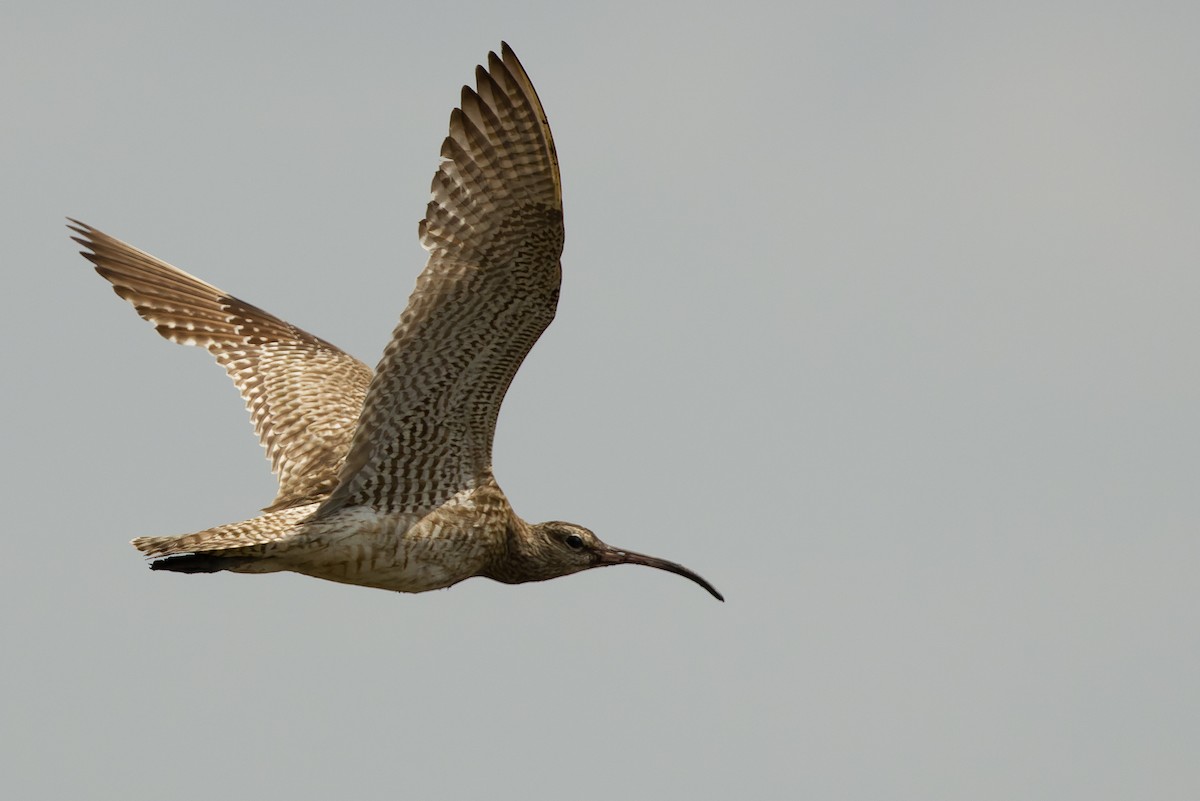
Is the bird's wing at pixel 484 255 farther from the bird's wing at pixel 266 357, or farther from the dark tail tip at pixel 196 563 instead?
the bird's wing at pixel 266 357

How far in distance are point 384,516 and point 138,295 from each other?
6034mm

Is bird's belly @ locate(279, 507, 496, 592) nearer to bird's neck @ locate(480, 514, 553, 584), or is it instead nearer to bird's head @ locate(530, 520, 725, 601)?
bird's neck @ locate(480, 514, 553, 584)

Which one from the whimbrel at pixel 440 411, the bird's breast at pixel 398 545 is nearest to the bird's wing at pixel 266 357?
the whimbrel at pixel 440 411

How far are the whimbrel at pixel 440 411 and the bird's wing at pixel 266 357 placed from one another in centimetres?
3

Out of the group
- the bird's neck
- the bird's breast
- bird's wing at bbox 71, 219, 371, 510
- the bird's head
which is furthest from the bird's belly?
bird's wing at bbox 71, 219, 371, 510

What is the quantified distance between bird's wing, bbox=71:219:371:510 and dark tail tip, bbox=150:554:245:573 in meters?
2.16

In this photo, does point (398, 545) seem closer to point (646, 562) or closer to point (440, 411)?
point (440, 411)

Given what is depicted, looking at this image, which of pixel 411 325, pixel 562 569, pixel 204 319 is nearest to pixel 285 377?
pixel 204 319

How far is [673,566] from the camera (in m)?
20.0

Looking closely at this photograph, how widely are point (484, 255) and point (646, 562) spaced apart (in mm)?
5198

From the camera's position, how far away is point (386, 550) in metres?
17.4

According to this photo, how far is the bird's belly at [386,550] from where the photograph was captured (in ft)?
56.2

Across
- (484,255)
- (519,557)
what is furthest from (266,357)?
(484,255)

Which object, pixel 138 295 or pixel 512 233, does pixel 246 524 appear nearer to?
pixel 512 233
